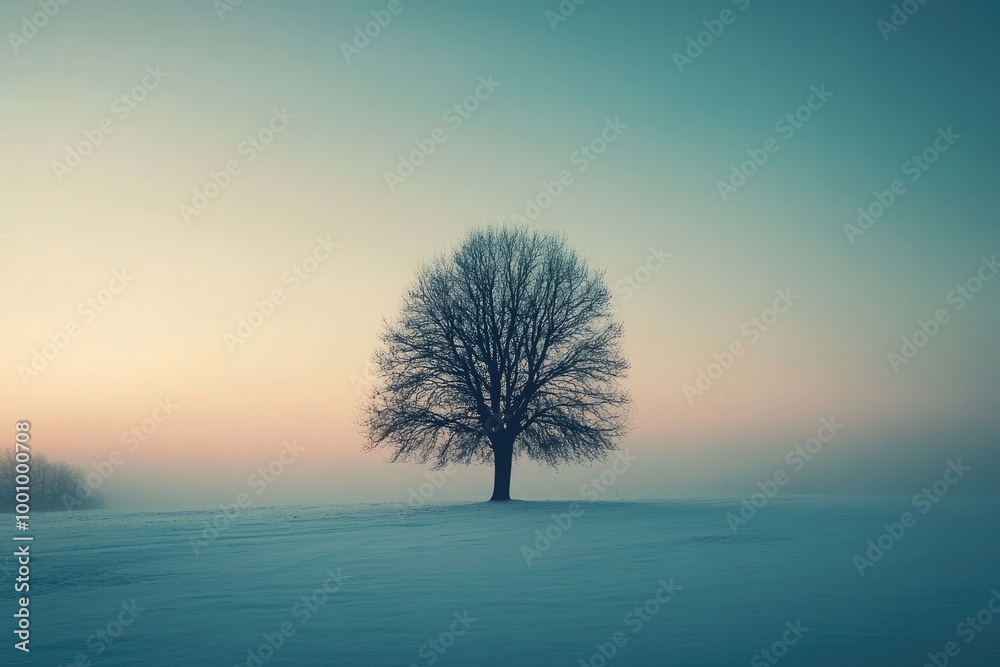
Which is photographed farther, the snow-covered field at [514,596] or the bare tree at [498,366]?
the bare tree at [498,366]

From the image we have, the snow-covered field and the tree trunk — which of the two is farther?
the tree trunk

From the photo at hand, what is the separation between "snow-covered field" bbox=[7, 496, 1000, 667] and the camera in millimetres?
6426

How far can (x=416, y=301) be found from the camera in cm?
2775

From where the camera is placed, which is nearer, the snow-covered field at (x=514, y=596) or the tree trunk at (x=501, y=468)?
the snow-covered field at (x=514, y=596)

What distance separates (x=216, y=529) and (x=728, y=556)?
12225 millimetres

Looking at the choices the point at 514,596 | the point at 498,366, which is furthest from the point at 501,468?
the point at 514,596

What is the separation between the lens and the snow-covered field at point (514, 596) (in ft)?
21.1

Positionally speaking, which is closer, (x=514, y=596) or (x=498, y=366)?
(x=514, y=596)

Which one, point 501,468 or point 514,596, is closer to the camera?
point 514,596

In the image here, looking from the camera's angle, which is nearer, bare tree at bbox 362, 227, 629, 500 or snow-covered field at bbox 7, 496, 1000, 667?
snow-covered field at bbox 7, 496, 1000, 667

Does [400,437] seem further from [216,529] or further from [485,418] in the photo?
[216,529]

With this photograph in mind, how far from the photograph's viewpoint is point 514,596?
870cm

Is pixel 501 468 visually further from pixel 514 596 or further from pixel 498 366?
pixel 514 596

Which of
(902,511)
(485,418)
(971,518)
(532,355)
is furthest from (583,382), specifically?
(971,518)
